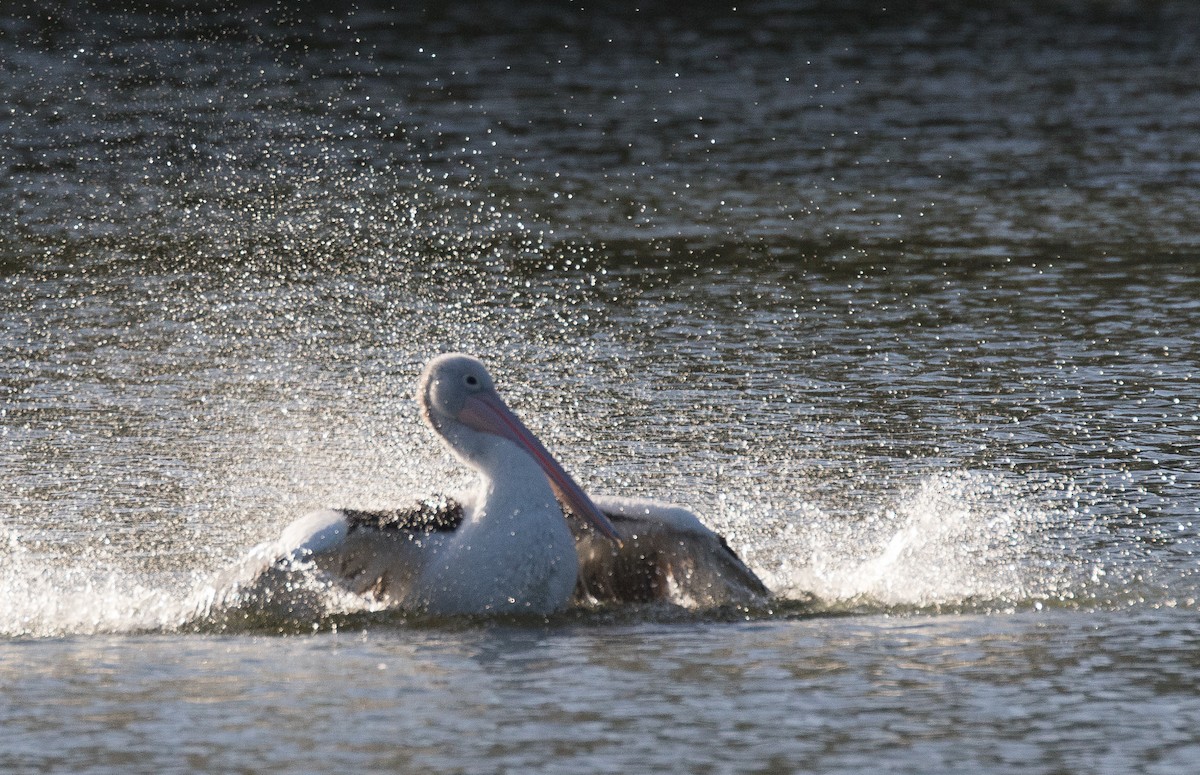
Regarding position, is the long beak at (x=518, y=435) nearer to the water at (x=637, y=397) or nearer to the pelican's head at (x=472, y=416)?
the pelican's head at (x=472, y=416)

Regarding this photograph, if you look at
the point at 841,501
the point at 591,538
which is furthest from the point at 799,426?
the point at 591,538

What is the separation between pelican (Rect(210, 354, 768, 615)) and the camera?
8000 mm

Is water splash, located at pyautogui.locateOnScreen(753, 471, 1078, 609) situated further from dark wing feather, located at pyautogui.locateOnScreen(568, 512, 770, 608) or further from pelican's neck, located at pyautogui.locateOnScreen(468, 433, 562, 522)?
pelican's neck, located at pyautogui.locateOnScreen(468, 433, 562, 522)

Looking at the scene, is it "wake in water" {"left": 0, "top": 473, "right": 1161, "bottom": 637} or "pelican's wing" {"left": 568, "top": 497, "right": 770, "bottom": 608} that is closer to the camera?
"wake in water" {"left": 0, "top": 473, "right": 1161, "bottom": 637}

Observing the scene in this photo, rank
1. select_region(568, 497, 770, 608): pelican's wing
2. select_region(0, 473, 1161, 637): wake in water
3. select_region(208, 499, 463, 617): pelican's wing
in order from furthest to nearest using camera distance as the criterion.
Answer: select_region(568, 497, 770, 608): pelican's wing, select_region(0, 473, 1161, 637): wake in water, select_region(208, 499, 463, 617): pelican's wing

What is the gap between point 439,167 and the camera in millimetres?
21578

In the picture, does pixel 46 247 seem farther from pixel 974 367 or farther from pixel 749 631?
pixel 749 631

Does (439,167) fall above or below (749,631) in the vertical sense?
above

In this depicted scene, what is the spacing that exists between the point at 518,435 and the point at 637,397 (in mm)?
3571

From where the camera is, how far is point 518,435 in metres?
8.48

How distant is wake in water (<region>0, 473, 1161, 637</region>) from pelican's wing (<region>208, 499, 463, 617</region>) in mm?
10

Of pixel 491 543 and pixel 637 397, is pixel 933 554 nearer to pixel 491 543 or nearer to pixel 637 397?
pixel 491 543

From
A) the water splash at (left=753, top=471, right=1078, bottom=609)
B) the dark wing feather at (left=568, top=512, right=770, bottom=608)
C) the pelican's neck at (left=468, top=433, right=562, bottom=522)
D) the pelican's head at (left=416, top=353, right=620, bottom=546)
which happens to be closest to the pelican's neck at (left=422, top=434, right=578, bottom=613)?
the pelican's neck at (left=468, top=433, right=562, bottom=522)

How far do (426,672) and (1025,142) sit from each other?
16737mm
